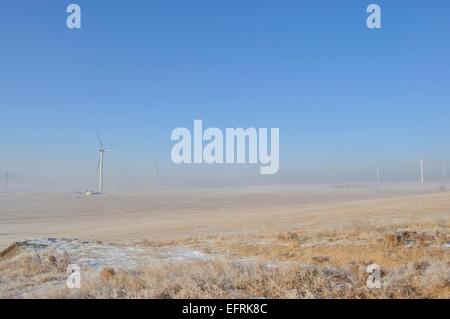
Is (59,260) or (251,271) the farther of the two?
(59,260)

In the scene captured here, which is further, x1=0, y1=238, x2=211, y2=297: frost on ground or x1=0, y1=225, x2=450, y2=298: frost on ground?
x1=0, y1=238, x2=211, y2=297: frost on ground

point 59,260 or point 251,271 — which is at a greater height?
point 251,271

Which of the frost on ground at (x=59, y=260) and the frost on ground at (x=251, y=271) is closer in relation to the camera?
the frost on ground at (x=251, y=271)
